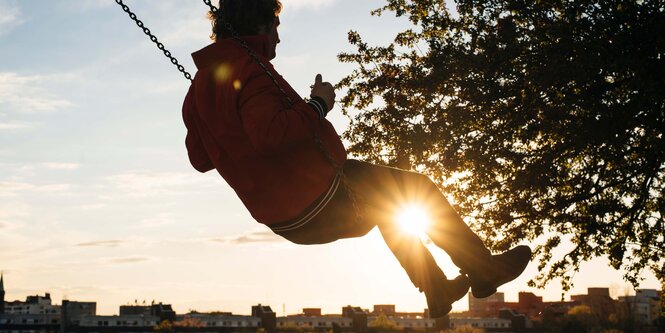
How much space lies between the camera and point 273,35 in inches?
163

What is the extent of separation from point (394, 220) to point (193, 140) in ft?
3.86

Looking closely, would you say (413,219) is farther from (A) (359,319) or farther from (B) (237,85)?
(A) (359,319)

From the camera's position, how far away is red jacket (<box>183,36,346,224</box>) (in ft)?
12.1

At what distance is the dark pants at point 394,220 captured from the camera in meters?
4.00

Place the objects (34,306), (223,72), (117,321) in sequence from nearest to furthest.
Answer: (223,72), (117,321), (34,306)

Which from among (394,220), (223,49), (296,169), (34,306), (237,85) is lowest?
(394,220)

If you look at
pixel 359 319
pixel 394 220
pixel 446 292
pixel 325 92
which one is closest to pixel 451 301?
pixel 446 292

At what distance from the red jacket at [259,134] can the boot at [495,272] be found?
0.97 m

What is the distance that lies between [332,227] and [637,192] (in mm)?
11910

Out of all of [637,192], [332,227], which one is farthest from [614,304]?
[332,227]

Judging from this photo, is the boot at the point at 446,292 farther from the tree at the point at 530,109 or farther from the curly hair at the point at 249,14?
the tree at the point at 530,109

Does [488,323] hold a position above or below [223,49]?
below

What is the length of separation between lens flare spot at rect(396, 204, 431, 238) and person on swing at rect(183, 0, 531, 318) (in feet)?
0.11

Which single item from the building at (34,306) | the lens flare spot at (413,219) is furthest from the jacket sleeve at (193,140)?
the building at (34,306)
